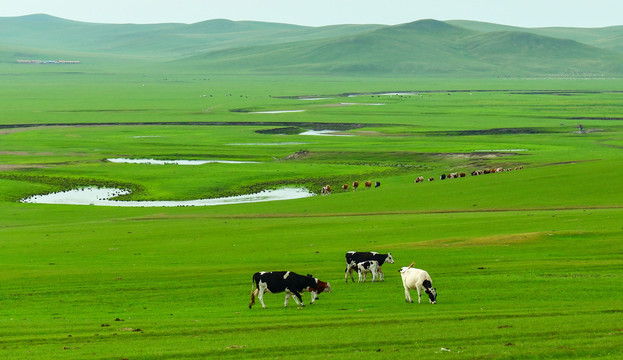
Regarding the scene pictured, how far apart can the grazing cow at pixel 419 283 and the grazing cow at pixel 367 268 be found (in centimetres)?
353

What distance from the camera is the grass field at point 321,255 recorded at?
18.9m

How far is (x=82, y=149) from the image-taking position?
334 feet

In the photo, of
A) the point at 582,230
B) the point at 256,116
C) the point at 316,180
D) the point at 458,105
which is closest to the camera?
the point at 582,230

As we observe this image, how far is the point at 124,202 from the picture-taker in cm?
6481

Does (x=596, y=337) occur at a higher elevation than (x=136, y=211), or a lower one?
higher

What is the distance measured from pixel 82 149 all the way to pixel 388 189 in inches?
2112

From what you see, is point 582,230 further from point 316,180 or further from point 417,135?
point 417,135

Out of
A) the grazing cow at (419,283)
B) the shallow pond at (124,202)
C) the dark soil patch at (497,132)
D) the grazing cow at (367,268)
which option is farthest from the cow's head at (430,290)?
the dark soil patch at (497,132)

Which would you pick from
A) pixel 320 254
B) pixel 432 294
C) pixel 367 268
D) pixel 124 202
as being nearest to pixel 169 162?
pixel 124 202

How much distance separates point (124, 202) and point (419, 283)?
4569 cm

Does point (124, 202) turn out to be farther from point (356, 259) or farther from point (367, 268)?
point (367, 268)

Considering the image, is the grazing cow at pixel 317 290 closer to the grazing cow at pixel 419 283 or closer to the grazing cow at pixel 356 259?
the grazing cow at pixel 419 283

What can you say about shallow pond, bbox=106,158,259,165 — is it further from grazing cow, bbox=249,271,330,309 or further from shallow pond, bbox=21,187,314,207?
grazing cow, bbox=249,271,330,309

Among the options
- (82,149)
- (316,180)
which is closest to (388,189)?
(316,180)
